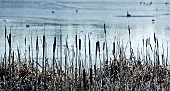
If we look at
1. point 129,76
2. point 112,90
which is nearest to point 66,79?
point 112,90

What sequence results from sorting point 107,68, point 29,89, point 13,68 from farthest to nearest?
point 107,68 < point 13,68 < point 29,89

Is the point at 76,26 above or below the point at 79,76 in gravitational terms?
above

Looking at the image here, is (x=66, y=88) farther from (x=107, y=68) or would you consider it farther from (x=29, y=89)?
(x=107, y=68)

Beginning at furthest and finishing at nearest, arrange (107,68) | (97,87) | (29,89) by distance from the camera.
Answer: (107,68) → (29,89) → (97,87)

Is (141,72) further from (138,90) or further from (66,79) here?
(66,79)

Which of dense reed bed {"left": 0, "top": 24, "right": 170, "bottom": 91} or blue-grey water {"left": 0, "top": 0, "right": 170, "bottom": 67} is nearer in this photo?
dense reed bed {"left": 0, "top": 24, "right": 170, "bottom": 91}

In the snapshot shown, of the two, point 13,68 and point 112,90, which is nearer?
point 112,90

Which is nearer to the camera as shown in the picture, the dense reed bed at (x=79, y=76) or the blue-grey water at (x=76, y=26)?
the dense reed bed at (x=79, y=76)

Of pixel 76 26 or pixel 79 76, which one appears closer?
pixel 79 76

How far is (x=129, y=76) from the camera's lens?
6750mm

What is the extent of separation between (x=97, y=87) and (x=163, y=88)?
3.13 feet

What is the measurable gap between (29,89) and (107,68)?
1.76m

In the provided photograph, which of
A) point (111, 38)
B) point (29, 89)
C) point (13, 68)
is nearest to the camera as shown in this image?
point (29, 89)

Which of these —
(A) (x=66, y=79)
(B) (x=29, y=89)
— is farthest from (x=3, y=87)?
(A) (x=66, y=79)
